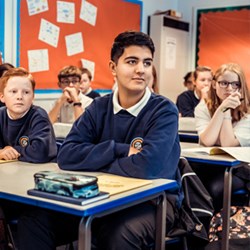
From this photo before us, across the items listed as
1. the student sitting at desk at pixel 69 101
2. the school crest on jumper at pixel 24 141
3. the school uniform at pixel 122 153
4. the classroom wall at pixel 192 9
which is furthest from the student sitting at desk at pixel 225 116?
the classroom wall at pixel 192 9

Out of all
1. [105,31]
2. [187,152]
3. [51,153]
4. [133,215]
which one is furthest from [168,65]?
[133,215]

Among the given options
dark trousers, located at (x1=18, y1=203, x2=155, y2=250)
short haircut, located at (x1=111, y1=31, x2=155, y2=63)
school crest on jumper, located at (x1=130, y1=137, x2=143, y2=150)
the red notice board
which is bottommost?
dark trousers, located at (x1=18, y1=203, x2=155, y2=250)

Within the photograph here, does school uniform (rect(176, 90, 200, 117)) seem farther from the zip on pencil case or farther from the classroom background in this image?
the zip on pencil case

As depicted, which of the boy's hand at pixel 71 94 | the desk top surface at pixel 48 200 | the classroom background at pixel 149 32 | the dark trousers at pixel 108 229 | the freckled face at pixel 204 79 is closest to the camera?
the desk top surface at pixel 48 200

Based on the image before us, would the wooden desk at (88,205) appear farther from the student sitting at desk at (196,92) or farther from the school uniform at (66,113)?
the student sitting at desk at (196,92)

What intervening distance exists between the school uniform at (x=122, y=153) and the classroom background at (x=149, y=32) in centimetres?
254

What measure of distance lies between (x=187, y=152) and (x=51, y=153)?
763mm

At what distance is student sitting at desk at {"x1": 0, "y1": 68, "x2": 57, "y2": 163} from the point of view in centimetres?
A: 221


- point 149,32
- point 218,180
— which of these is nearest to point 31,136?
point 218,180

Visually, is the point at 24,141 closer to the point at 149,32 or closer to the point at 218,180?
the point at 218,180

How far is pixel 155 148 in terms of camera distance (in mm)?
1788

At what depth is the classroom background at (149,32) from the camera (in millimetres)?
4309

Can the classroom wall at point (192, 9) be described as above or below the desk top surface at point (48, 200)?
above

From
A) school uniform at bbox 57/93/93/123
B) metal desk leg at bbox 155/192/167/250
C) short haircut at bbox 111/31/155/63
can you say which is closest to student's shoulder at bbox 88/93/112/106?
short haircut at bbox 111/31/155/63
